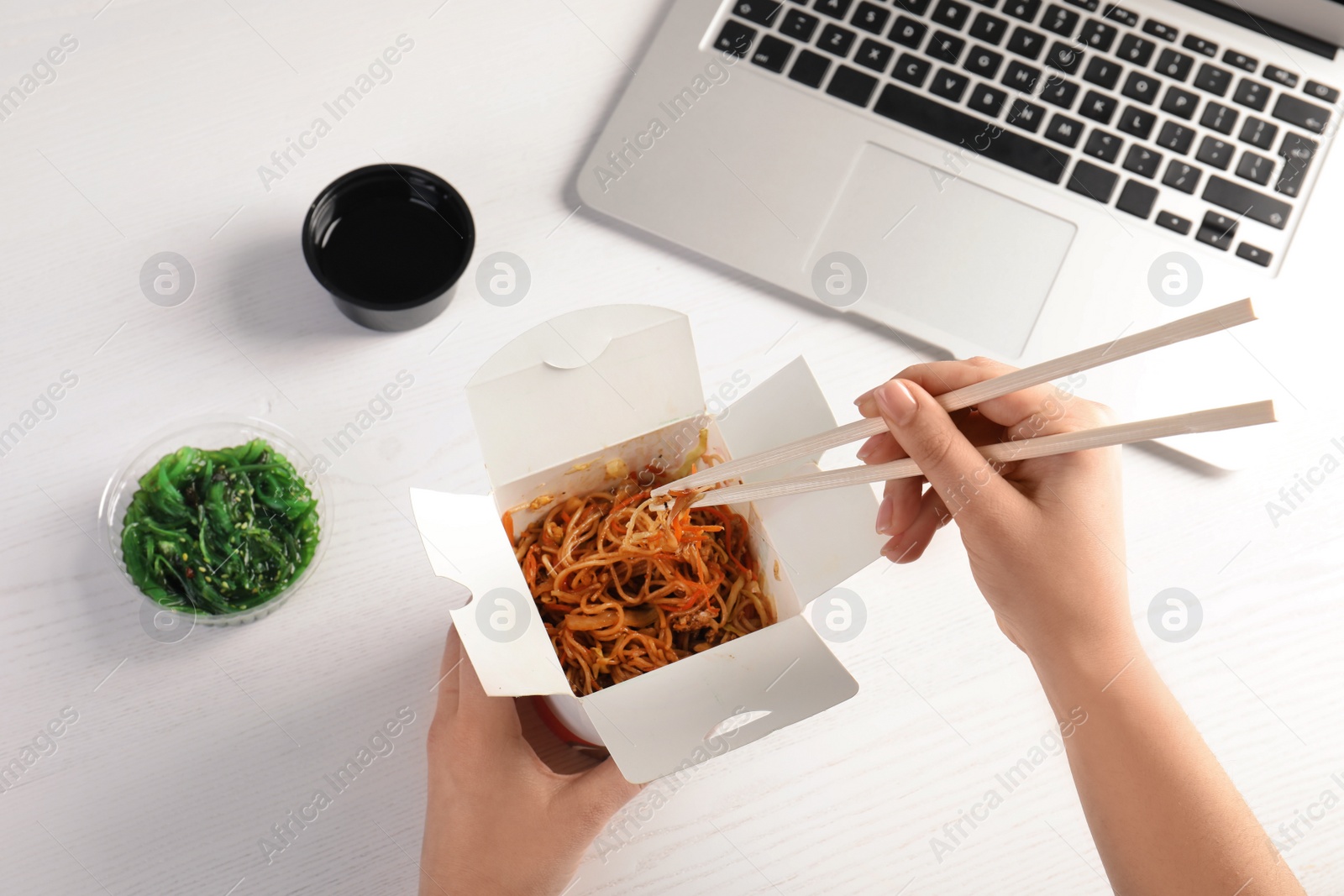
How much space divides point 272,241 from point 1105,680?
1.11 meters

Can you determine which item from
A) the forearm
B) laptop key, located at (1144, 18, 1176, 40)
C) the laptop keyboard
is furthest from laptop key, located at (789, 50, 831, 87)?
the forearm

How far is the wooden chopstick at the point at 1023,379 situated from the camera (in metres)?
0.54

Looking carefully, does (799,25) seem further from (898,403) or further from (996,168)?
(898,403)

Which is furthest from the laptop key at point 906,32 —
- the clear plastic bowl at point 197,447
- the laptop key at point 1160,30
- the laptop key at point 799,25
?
the clear plastic bowl at point 197,447

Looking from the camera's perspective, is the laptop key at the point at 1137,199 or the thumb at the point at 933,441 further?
the laptop key at the point at 1137,199

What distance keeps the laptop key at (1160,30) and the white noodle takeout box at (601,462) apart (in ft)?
2.64

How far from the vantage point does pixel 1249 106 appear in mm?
1203

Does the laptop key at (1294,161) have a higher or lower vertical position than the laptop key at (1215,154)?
higher

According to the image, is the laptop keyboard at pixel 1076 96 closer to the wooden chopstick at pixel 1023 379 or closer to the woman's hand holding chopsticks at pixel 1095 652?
the woman's hand holding chopsticks at pixel 1095 652

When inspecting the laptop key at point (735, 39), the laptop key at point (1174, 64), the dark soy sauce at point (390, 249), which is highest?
the laptop key at point (1174, 64)

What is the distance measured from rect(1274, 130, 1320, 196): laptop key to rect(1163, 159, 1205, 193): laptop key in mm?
112

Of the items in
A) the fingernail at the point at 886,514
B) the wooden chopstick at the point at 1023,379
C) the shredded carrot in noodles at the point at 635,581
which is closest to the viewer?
the wooden chopstick at the point at 1023,379

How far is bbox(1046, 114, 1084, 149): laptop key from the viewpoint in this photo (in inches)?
46.6

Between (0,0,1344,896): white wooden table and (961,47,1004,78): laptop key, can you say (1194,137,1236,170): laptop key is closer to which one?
(0,0,1344,896): white wooden table
